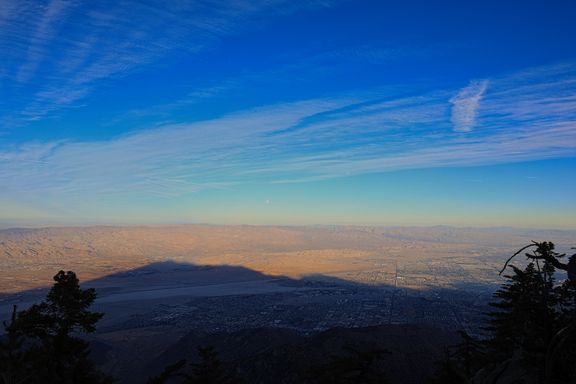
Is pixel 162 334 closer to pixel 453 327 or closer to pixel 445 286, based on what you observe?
pixel 453 327

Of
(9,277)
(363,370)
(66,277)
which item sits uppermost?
(66,277)

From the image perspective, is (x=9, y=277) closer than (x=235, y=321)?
No

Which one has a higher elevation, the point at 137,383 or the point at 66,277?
the point at 66,277

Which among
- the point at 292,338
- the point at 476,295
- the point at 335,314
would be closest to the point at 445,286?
the point at 476,295

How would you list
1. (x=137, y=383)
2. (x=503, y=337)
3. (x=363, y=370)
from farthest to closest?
(x=137, y=383), (x=503, y=337), (x=363, y=370)

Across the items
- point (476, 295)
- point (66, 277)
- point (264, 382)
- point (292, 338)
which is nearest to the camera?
point (66, 277)

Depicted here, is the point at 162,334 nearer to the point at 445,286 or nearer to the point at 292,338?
the point at 292,338

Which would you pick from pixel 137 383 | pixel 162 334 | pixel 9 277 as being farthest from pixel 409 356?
pixel 9 277

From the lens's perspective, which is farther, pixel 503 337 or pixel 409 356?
pixel 409 356

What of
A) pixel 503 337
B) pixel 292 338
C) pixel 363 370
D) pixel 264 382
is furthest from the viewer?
pixel 292 338
